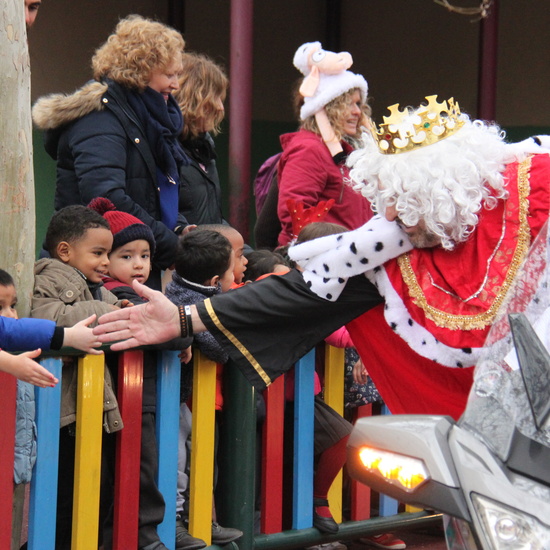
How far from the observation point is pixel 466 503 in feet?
7.05

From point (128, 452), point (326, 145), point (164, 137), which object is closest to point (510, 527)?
point (128, 452)

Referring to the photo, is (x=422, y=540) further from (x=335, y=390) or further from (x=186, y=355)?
(x=186, y=355)

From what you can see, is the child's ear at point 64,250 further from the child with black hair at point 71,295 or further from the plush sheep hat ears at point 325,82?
the plush sheep hat ears at point 325,82

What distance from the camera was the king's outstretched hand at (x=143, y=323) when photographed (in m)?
3.59

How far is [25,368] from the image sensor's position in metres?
3.14

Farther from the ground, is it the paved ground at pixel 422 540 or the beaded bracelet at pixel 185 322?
the beaded bracelet at pixel 185 322

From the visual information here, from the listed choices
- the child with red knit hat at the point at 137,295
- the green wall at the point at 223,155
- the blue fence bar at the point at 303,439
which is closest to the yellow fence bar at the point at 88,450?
the child with red knit hat at the point at 137,295

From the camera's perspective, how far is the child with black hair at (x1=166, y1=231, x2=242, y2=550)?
4035 mm

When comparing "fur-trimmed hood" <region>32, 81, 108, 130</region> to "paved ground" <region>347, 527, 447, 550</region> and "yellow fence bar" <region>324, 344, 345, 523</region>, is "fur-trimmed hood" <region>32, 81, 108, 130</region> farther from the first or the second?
"paved ground" <region>347, 527, 447, 550</region>

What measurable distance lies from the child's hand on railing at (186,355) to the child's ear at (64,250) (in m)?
0.55

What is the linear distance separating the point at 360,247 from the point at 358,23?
9116 mm

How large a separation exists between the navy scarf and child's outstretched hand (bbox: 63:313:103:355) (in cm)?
138

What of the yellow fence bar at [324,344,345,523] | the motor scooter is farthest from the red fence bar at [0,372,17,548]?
the yellow fence bar at [324,344,345,523]

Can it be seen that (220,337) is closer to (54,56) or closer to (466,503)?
(466,503)
